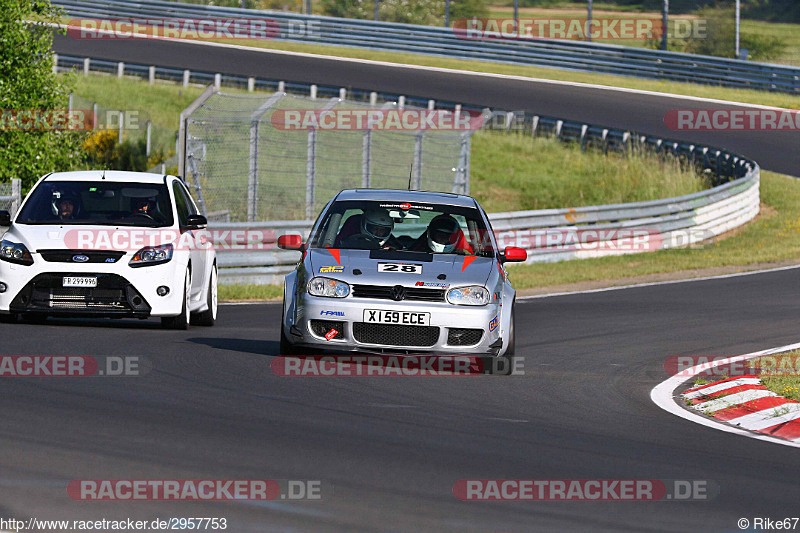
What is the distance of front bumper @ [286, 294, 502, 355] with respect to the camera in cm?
1050

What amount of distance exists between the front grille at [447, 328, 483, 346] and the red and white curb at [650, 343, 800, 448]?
1.43 m

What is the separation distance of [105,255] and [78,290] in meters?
0.43

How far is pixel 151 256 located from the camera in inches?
510

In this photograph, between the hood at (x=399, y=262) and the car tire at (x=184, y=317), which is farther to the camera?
the car tire at (x=184, y=317)

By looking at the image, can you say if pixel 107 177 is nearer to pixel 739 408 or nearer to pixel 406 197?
pixel 406 197

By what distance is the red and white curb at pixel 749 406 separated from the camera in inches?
342

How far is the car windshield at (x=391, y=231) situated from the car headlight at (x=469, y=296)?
822mm

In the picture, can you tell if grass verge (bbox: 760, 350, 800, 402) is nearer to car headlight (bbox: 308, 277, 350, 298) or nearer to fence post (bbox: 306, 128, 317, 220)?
car headlight (bbox: 308, 277, 350, 298)

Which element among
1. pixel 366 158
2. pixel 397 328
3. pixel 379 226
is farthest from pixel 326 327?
pixel 366 158

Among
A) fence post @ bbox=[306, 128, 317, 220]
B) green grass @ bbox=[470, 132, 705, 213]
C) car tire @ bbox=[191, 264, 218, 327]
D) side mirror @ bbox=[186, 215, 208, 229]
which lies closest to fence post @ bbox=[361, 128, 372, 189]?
fence post @ bbox=[306, 128, 317, 220]

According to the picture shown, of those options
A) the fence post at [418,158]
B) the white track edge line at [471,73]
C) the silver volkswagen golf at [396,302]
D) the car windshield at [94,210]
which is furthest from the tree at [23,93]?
the white track edge line at [471,73]

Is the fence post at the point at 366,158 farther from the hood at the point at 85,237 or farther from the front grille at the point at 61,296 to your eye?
the front grille at the point at 61,296

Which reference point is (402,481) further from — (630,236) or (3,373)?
(630,236)

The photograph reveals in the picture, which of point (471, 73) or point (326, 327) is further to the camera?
point (471, 73)
